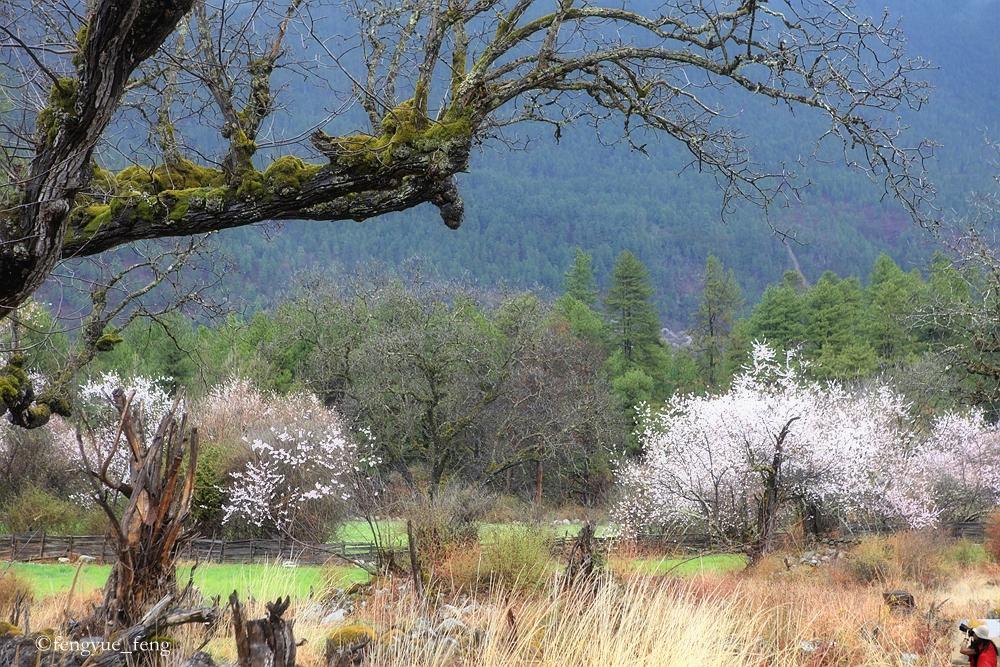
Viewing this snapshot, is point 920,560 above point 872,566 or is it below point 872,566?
above

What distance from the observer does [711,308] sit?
50.9 m

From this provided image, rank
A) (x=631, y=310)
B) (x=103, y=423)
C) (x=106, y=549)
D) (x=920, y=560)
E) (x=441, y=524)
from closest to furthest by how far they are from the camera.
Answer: (x=441, y=524) < (x=920, y=560) < (x=106, y=549) < (x=103, y=423) < (x=631, y=310)

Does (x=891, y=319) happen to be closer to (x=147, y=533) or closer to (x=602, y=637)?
(x=602, y=637)

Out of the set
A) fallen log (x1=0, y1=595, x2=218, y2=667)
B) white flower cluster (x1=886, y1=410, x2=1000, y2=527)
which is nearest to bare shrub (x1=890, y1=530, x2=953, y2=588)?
white flower cluster (x1=886, y1=410, x2=1000, y2=527)

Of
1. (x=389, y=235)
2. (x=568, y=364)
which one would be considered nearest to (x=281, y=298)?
(x=568, y=364)

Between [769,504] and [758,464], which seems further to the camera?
[758,464]

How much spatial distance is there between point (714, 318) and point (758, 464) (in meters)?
34.7

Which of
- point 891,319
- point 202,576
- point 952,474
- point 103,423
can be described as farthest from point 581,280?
point 202,576

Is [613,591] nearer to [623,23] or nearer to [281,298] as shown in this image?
[623,23]

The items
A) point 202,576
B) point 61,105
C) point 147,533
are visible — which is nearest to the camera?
point 61,105

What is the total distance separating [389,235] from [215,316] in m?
147

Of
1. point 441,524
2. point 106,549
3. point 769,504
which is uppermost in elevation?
point 769,504

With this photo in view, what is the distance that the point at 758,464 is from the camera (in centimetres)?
1725

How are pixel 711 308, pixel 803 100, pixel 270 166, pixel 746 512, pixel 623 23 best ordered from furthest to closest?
1. pixel 711 308
2. pixel 746 512
3. pixel 623 23
4. pixel 803 100
5. pixel 270 166
